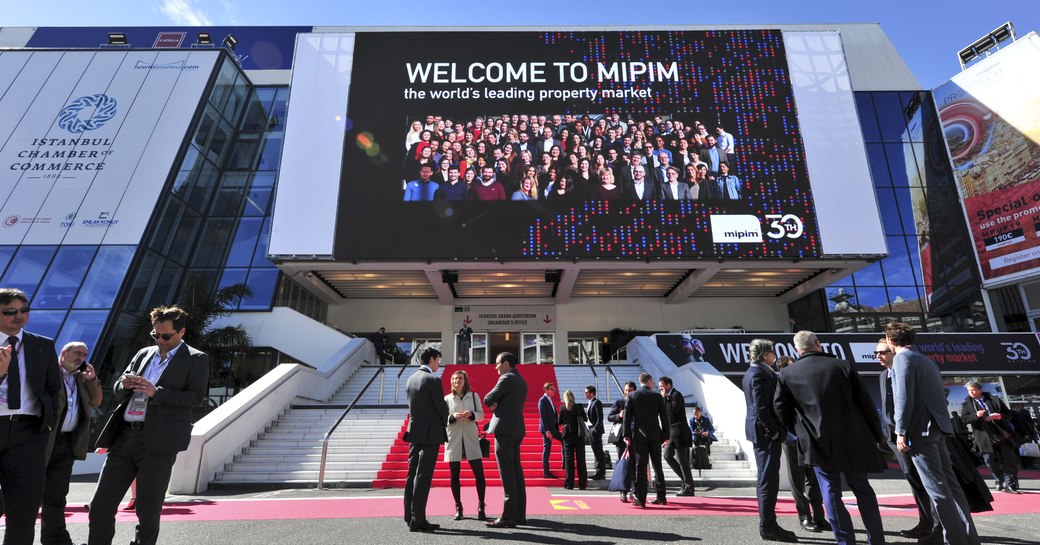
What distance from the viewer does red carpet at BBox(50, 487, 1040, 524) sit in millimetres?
5422

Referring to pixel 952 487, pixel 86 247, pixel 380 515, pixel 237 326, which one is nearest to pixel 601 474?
pixel 380 515

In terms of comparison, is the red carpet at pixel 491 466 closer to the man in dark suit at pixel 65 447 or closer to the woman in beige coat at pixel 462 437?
the woman in beige coat at pixel 462 437

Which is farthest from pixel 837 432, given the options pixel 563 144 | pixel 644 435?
pixel 563 144

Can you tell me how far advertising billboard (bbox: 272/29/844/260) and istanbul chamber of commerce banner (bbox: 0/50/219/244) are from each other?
605cm

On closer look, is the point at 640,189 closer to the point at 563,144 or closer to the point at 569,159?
the point at 569,159

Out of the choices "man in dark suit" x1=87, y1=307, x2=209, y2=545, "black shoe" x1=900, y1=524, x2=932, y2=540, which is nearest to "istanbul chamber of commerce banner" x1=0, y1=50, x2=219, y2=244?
"man in dark suit" x1=87, y1=307, x2=209, y2=545

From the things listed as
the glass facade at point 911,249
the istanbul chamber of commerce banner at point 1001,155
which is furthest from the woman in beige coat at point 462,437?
the istanbul chamber of commerce banner at point 1001,155

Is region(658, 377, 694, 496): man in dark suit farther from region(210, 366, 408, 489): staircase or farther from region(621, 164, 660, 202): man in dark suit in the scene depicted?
region(621, 164, 660, 202): man in dark suit

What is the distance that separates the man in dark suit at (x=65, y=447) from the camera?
365 centimetres

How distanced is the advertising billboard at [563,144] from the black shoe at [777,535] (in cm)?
1354

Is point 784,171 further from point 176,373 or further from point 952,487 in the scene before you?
point 176,373

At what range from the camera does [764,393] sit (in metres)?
4.64

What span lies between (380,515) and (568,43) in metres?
20.0

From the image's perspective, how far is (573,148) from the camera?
18.8 meters
